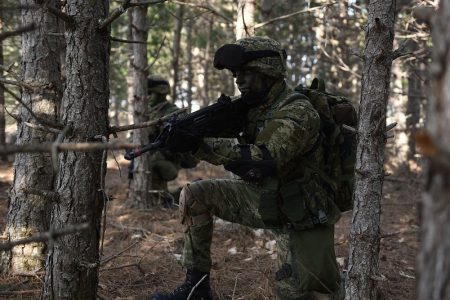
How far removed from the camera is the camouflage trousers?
3785mm

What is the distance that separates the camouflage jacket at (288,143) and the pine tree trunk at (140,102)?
3851 mm

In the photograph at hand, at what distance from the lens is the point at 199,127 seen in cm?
364

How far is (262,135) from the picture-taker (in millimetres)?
3775

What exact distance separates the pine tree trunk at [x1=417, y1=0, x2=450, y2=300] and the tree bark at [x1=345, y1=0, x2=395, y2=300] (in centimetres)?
191


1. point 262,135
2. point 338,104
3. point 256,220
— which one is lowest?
point 256,220

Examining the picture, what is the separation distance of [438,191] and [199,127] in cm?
263

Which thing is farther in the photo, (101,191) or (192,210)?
(192,210)

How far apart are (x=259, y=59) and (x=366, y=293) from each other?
2.08m

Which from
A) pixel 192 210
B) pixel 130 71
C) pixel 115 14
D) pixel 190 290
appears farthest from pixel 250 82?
pixel 130 71

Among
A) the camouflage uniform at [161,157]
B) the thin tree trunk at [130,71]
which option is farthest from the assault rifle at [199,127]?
the camouflage uniform at [161,157]

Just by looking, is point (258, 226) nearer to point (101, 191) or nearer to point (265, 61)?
point (265, 61)

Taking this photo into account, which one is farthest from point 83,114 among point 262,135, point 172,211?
point 172,211

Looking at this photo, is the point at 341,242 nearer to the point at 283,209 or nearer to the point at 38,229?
the point at 283,209

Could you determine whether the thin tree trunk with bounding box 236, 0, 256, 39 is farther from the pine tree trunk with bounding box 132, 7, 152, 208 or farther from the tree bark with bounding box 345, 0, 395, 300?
the tree bark with bounding box 345, 0, 395, 300
